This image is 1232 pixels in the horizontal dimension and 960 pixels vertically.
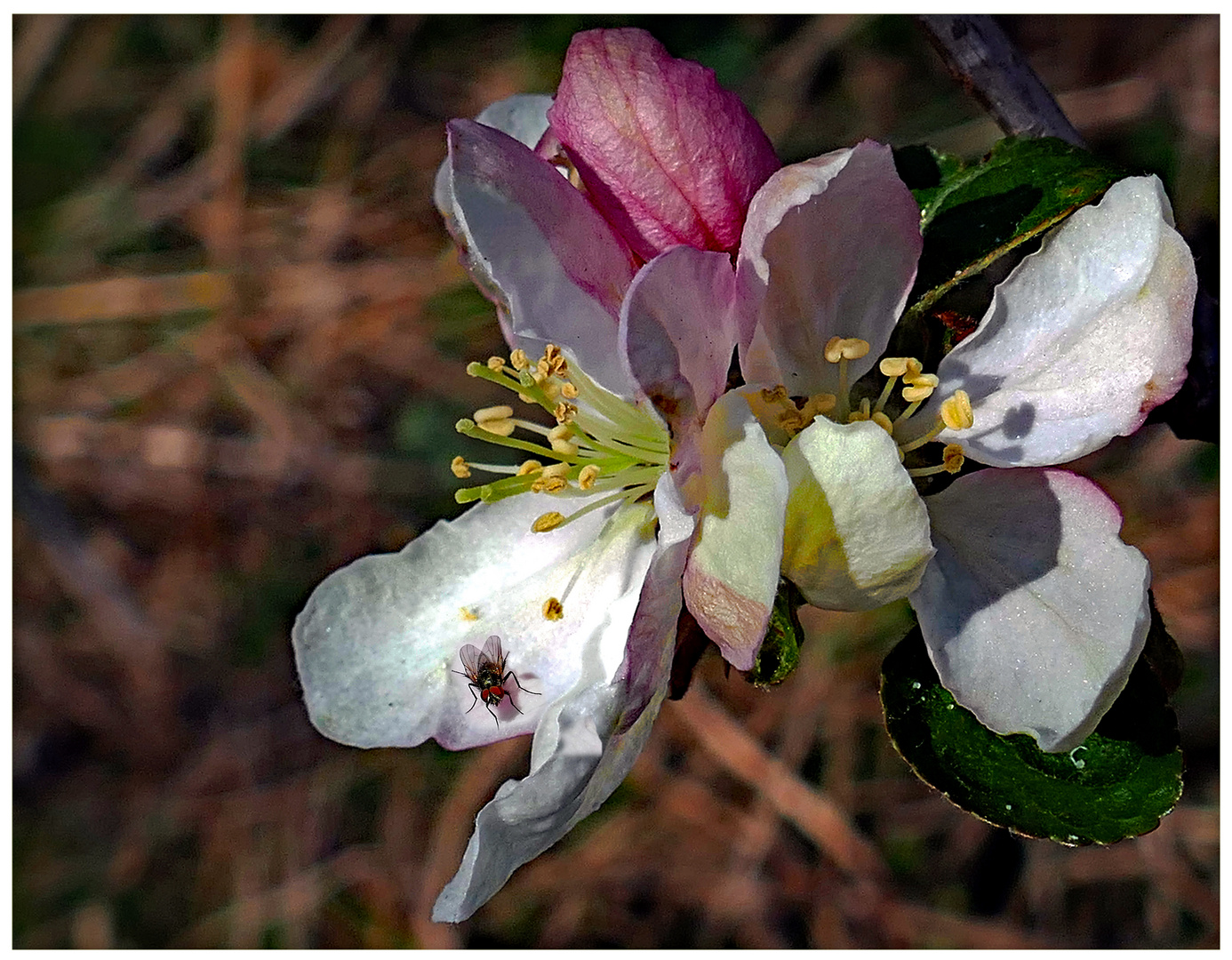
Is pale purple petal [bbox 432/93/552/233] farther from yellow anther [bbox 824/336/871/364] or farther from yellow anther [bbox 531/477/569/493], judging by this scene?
yellow anther [bbox 824/336/871/364]

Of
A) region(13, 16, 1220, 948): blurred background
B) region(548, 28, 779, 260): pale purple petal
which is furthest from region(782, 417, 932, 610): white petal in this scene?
region(13, 16, 1220, 948): blurred background

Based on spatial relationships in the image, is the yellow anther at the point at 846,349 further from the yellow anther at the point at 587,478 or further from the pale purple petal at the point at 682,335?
the yellow anther at the point at 587,478

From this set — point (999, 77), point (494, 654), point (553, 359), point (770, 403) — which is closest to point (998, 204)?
point (999, 77)

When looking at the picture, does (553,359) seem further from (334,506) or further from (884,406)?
(334,506)

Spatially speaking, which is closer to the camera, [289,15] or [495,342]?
[495,342]

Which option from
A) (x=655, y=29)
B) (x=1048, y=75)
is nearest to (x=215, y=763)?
(x=655, y=29)

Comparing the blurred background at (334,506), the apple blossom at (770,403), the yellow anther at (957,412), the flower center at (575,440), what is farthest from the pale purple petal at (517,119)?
the blurred background at (334,506)

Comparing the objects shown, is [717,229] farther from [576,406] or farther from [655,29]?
[655,29]
